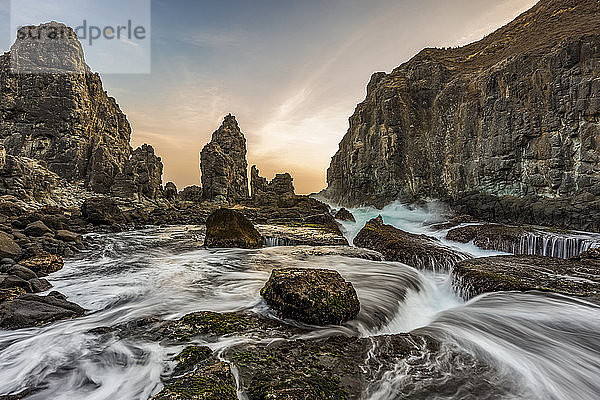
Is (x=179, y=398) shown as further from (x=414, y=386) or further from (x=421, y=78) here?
(x=421, y=78)

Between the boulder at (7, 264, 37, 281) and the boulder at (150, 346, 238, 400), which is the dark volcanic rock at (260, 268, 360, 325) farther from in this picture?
the boulder at (7, 264, 37, 281)

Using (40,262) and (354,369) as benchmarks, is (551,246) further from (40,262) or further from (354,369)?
(40,262)

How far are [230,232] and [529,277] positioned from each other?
10.00 m

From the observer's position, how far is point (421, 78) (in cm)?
4838

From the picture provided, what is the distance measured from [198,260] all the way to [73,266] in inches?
140

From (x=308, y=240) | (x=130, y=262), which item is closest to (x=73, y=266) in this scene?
(x=130, y=262)

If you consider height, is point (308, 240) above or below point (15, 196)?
below

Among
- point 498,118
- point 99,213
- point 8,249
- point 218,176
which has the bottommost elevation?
point 8,249

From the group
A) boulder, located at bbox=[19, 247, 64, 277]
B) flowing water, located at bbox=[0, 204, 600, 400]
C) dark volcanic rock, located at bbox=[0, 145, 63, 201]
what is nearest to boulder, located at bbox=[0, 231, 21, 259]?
boulder, located at bbox=[19, 247, 64, 277]

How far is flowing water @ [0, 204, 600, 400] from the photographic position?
117 inches

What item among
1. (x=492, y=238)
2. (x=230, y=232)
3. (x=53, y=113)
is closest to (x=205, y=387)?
(x=230, y=232)

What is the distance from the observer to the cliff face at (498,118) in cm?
2391

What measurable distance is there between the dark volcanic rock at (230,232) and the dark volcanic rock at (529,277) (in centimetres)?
771

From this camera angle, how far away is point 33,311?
4.25 meters
